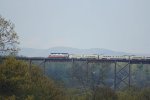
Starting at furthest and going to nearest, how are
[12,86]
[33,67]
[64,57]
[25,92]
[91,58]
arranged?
1. [64,57]
2. [91,58]
3. [33,67]
4. [25,92]
5. [12,86]

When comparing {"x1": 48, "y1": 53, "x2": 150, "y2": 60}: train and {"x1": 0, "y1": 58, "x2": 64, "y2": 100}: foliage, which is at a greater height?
{"x1": 48, "y1": 53, "x2": 150, "y2": 60}: train

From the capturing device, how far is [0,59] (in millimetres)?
21359

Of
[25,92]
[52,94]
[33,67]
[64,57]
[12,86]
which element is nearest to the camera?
[12,86]

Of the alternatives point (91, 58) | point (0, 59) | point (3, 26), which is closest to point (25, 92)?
point (0, 59)

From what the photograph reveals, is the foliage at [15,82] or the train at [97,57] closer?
the foliage at [15,82]

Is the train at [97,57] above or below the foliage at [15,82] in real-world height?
above

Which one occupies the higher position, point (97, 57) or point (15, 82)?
point (97, 57)

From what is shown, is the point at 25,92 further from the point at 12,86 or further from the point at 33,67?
the point at 33,67

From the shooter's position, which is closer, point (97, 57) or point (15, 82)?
point (15, 82)

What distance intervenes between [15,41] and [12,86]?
3.00m

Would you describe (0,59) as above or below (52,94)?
above

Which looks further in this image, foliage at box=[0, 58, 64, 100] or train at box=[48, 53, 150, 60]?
train at box=[48, 53, 150, 60]

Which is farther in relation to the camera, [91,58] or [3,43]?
[91,58]

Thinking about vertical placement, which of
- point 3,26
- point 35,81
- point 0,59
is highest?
point 3,26
